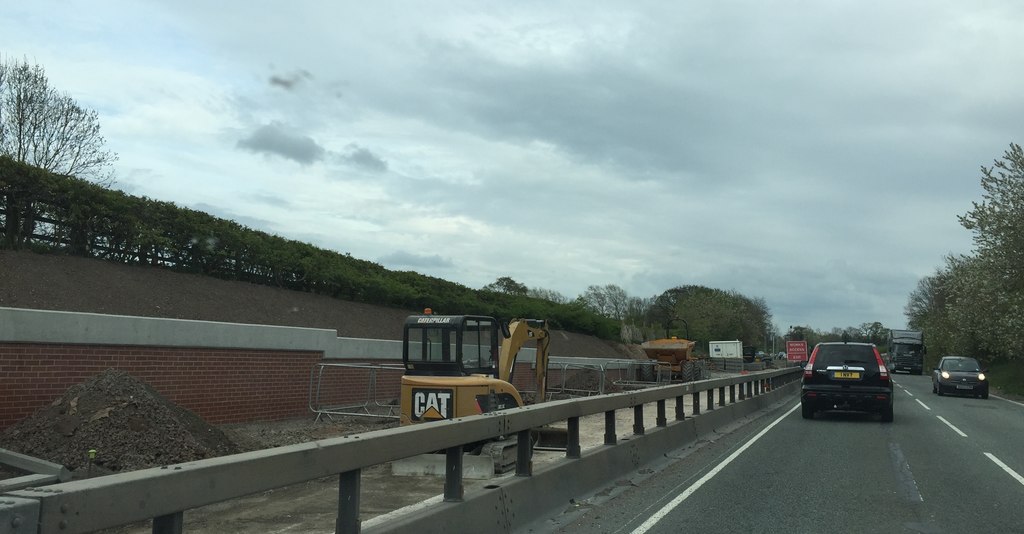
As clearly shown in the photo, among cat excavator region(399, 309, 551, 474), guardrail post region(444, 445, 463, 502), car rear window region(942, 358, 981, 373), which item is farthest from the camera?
car rear window region(942, 358, 981, 373)

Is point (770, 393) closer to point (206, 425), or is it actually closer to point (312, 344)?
point (312, 344)

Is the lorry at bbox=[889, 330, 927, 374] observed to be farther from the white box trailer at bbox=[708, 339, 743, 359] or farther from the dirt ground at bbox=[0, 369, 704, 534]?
the dirt ground at bbox=[0, 369, 704, 534]

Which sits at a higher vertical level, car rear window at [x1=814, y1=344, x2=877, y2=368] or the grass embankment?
car rear window at [x1=814, y1=344, x2=877, y2=368]

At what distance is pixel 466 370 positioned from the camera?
38.6 feet

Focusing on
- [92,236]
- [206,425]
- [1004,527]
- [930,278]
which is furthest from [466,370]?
[930,278]

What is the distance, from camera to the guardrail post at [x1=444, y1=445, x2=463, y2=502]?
222 inches

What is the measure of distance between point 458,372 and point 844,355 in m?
10.9

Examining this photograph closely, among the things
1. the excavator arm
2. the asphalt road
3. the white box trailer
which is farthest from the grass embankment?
the excavator arm

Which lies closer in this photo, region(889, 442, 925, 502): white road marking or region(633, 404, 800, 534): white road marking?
region(633, 404, 800, 534): white road marking

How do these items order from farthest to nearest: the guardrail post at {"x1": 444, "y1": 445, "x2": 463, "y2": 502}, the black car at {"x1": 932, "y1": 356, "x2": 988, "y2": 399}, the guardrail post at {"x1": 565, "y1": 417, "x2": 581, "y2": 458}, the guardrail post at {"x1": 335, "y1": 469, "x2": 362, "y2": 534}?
1. the black car at {"x1": 932, "y1": 356, "x2": 988, "y2": 399}
2. the guardrail post at {"x1": 565, "y1": 417, "x2": 581, "y2": 458}
3. the guardrail post at {"x1": 444, "y1": 445, "x2": 463, "y2": 502}
4. the guardrail post at {"x1": 335, "y1": 469, "x2": 362, "y2": 534}

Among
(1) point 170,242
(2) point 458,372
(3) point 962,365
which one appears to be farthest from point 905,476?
(3) point 962,365

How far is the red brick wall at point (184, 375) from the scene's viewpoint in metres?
10.6

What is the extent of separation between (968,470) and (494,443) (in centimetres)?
670

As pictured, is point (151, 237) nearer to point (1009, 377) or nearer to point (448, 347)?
point (448, 347)
